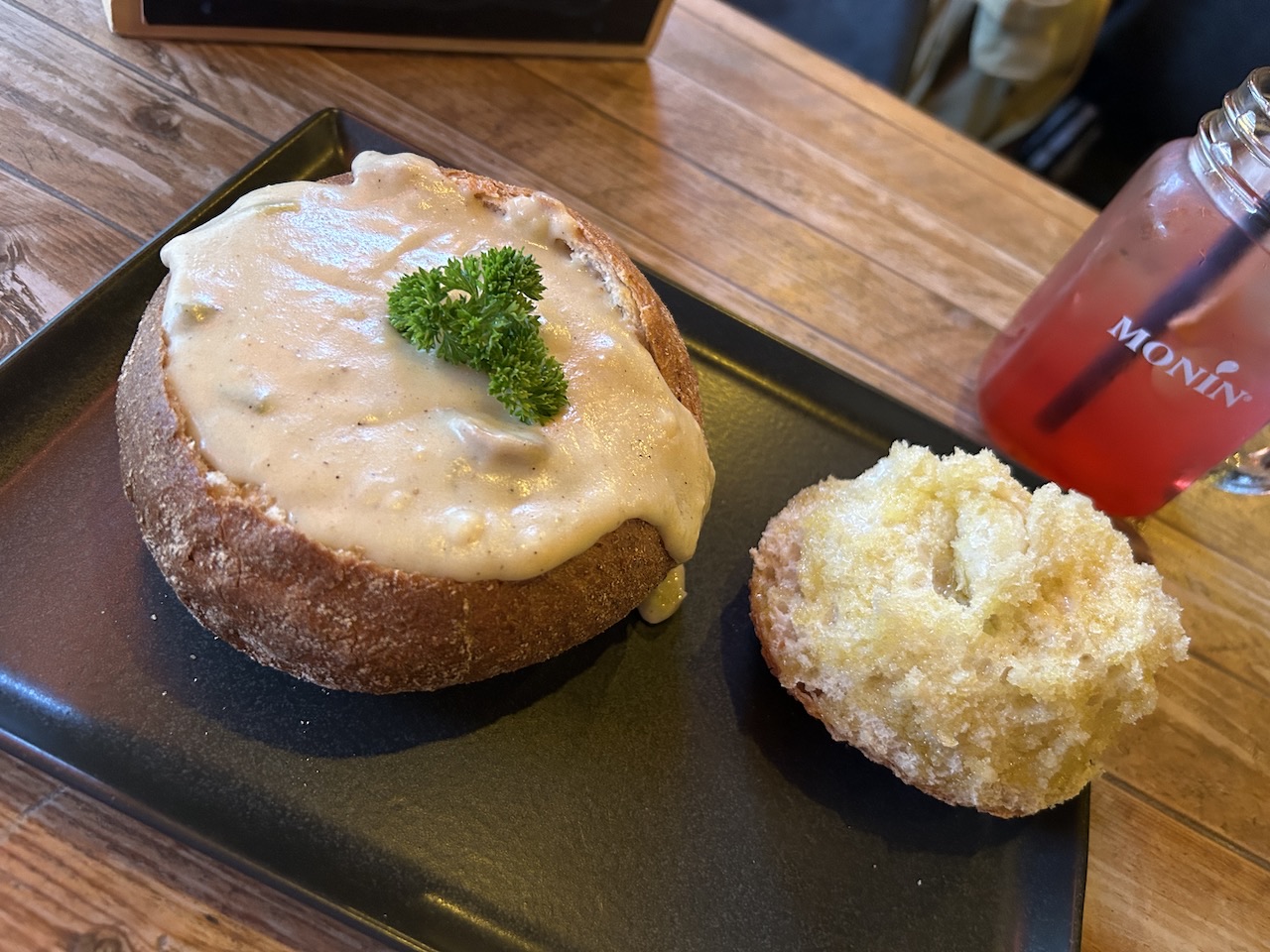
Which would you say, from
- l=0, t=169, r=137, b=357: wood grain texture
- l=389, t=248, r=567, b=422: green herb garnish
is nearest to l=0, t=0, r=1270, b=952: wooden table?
l=0, t=169, r=137, b=357: wood grain texture

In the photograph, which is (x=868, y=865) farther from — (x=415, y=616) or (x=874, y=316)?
(x=874, y=316)

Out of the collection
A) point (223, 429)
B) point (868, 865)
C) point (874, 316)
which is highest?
point (223, 429)

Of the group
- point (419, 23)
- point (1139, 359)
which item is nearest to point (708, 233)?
point (419, 23)

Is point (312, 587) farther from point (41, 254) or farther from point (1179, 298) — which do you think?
point (1179, 298)

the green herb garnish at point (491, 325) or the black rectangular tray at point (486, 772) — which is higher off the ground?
the green herb garnish at point (491, 325)

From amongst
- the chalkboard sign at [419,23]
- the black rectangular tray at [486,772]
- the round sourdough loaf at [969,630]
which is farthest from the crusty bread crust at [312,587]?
the chalkboard sign at [419,23]

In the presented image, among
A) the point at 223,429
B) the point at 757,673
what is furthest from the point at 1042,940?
the point at 223,429

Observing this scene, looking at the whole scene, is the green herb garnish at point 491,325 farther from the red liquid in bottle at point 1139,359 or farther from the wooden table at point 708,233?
the red liquid in bottle at point 1139,359
